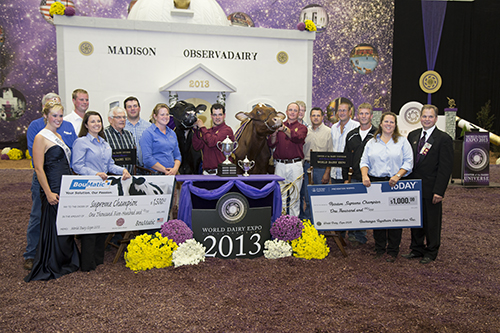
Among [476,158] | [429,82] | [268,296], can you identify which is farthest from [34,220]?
[429,82]

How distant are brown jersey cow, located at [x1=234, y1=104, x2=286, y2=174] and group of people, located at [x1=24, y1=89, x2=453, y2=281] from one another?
159 mm

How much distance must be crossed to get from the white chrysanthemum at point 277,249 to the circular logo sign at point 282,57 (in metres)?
9.38

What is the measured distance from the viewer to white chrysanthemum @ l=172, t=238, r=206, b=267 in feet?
13.2

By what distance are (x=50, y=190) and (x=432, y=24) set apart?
17.6 metres

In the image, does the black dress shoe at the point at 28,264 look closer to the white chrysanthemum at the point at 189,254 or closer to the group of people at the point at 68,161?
the group of people at the point at 68,161

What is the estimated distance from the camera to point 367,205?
14.4ft

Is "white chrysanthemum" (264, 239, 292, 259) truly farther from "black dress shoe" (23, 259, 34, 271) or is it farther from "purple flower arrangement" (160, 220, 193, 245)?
"black dress shoe" (23, 259, 34, 271)

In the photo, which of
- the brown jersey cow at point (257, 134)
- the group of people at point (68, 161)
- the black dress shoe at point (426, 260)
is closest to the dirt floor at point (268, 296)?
the black dress shoe at point (426, 260)

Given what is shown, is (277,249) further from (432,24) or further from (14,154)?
(14,154)

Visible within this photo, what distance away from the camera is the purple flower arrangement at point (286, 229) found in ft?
14.2

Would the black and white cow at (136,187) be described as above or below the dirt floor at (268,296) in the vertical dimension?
above

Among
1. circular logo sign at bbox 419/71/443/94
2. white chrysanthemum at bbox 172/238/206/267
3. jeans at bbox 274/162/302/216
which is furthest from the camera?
circular logo sign at bbox 419/71/443/94

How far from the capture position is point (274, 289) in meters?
3.52

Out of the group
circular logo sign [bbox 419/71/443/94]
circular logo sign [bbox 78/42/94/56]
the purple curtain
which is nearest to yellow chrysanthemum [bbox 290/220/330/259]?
the purple curtain
